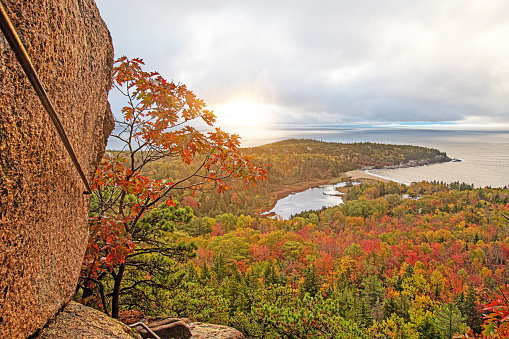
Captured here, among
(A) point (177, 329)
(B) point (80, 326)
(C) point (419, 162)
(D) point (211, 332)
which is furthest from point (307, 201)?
(C) point (419, 162)

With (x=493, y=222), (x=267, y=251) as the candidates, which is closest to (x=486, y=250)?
(x=493, y=222)

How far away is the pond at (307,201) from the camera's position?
6012 centimetres

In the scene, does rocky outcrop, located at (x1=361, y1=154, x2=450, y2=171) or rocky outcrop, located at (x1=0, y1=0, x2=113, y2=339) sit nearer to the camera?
rocky outcrop, located at (x1=0, y1=0, x2=113, y2=339)

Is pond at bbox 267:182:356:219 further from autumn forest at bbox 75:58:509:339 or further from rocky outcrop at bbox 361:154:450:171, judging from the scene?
rocky outcrop at bbox 361:154:450:171

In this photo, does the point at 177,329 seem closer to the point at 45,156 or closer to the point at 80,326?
the point at 80,326

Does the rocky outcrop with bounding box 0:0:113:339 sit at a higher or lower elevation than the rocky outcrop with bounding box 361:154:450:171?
higher

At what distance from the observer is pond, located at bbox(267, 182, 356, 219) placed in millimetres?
60125

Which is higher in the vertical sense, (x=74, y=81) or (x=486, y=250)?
(x=74, y=81)

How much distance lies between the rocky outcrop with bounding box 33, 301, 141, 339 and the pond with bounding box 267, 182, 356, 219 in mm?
53918

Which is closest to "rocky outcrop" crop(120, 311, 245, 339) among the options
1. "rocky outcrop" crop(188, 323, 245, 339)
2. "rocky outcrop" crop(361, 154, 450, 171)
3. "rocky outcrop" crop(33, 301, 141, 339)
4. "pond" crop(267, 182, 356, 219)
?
"rocky outcrop" crop(188, 323, 245, 339)

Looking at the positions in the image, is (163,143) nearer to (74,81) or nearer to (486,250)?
(74,81)

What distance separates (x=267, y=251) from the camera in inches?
1230

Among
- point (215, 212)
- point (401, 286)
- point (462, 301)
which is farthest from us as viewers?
point (215, 212)

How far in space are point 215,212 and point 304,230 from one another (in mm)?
20178
